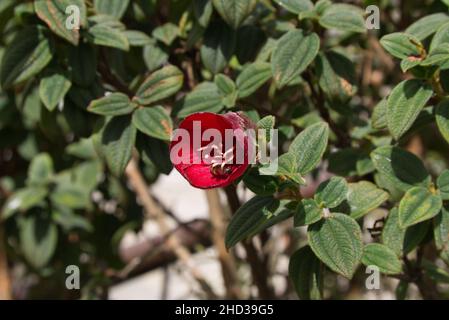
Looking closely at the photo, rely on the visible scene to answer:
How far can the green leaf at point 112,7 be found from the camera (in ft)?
3.76

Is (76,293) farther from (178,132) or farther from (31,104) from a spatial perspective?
(178,132)

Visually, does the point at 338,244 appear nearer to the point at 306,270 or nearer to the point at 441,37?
the point at 306,270

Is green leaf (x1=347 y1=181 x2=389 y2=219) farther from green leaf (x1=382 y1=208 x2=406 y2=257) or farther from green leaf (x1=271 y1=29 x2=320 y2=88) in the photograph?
green leaf (x1=271 y1=29 x2=320 y2=88)

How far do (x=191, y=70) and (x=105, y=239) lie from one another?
26.2 inches

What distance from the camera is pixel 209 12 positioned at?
1075 millimetres

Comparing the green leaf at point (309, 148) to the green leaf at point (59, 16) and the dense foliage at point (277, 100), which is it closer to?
the dense foliage at point (277, 100)

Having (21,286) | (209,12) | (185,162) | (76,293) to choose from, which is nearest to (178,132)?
(185,162)

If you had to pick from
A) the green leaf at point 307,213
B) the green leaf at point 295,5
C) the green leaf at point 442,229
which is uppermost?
the green leaf at point 295,5

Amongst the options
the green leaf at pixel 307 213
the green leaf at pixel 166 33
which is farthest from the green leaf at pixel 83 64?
the green leaf at pixel 307 213

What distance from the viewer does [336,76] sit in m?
1.09

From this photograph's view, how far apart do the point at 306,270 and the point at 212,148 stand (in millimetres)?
248

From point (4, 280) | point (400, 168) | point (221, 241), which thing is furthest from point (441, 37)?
point (4, 280)

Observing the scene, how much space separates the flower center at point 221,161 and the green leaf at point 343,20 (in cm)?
30
